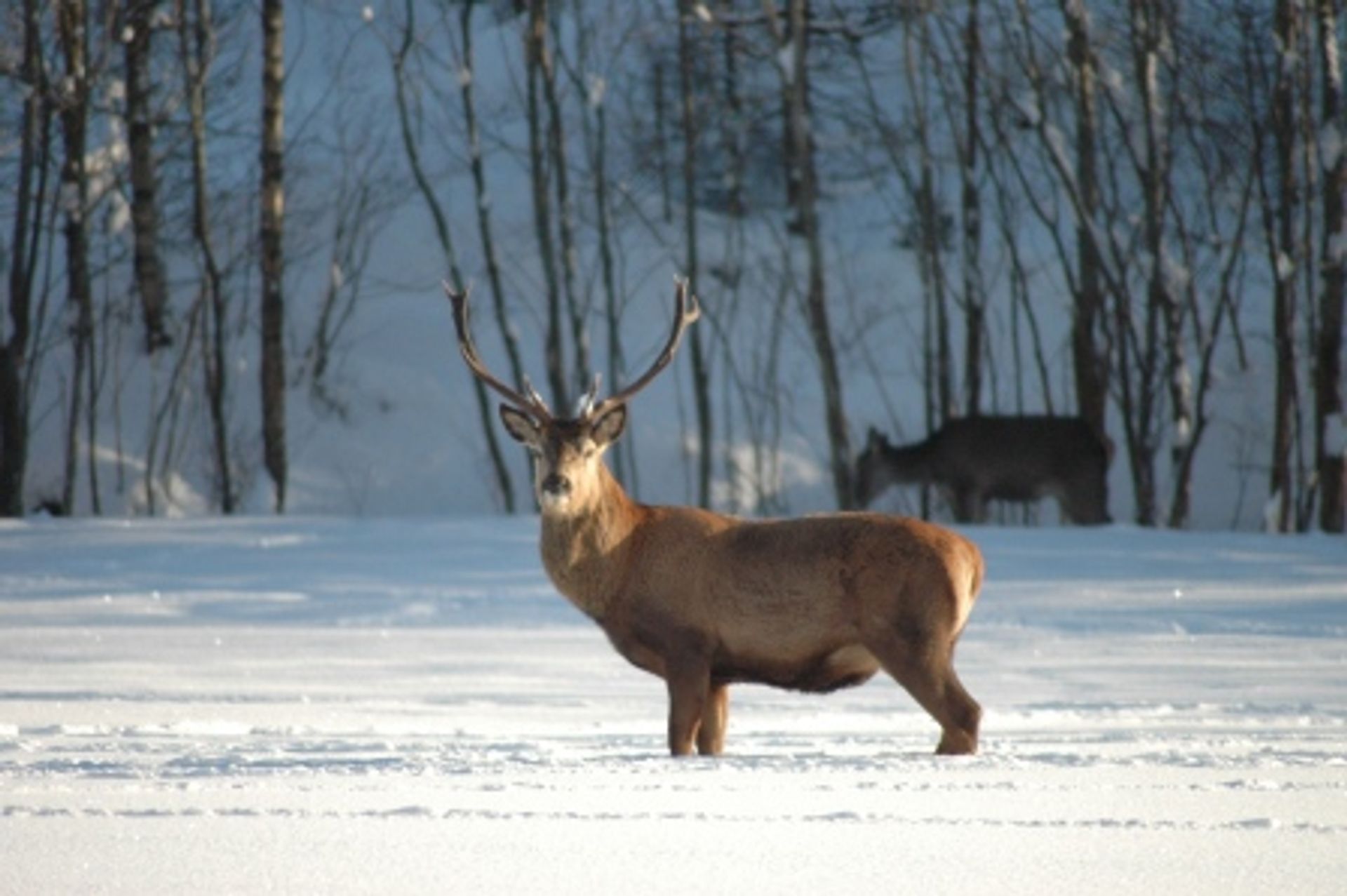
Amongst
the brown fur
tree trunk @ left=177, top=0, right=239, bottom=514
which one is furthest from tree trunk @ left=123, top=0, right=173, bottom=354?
the brown fur

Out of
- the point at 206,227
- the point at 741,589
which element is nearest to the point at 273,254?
the point at 206,227

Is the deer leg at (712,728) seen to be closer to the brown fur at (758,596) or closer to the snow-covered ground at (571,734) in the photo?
the brown fur at (758,596)

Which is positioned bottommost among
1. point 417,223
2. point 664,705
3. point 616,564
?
point 664,705

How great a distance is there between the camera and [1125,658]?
1163cm

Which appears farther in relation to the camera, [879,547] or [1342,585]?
[1342,585]

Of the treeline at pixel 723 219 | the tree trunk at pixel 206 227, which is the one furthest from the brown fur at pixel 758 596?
the tree trunk at pixel 206 227

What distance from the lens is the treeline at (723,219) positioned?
783 inches

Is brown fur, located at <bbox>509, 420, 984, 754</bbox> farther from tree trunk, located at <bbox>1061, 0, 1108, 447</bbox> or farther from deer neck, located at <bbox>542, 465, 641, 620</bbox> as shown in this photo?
tree trunk, located at <bbox>1061, 0, 1108, 447</bbox>

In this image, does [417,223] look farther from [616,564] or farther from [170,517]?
[616,564]

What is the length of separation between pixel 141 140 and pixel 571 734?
14.8 meters

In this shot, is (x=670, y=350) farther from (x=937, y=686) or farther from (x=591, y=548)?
(x=937, y=686)

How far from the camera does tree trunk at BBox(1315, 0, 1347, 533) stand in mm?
17906

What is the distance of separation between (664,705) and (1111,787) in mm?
4346

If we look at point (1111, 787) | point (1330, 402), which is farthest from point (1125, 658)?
point (1330, 402)
